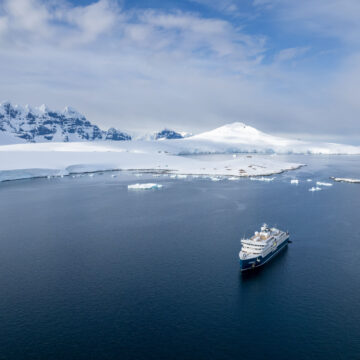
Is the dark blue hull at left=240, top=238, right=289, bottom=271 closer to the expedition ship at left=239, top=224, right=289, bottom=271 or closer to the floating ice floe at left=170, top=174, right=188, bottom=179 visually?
the expedition ship at left=239, top=224, right=289, bottom=271

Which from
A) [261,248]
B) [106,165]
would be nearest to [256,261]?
[261,248]

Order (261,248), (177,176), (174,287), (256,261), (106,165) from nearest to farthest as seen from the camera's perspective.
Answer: (174,287) → (256,261) → (261,248) → (177,176) → (106,165)

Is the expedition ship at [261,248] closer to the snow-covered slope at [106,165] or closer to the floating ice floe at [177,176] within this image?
the floating ice floe at [177,176]

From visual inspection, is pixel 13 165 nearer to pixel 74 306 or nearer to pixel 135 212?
pixel 135 212

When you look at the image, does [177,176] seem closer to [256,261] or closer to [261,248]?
[261,248]

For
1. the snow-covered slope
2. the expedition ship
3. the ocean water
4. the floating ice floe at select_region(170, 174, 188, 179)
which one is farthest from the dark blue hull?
the snow-covered slope

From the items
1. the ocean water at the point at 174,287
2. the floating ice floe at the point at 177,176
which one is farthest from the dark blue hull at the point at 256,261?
the floating ice floe at the point at 177,176
